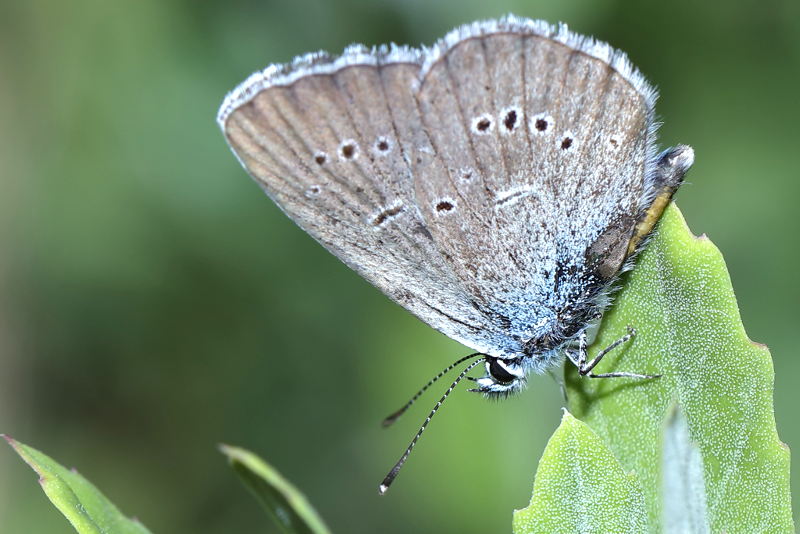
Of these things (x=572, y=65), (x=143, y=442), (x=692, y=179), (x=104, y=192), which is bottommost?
(x=143, y=442)

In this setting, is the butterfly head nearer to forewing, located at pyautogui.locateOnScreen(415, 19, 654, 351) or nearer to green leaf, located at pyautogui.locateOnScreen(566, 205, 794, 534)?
forewing, located at pyautogui.locateOnScreen(415, 19, 654, 351)

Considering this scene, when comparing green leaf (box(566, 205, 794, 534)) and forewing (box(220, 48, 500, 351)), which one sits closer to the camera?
green leaf (box(566, 205, 794, 534))

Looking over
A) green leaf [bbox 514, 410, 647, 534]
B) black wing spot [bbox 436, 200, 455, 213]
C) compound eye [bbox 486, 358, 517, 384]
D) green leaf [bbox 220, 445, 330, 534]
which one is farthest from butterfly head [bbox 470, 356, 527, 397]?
green leaf [bbox 514, 410, 647, 534]

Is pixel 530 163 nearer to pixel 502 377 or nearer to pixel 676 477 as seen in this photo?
pixel 502 377

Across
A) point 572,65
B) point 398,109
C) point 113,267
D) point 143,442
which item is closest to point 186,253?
point 113,267

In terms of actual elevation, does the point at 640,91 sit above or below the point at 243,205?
above

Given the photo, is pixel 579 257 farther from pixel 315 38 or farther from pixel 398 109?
pixel 315 38

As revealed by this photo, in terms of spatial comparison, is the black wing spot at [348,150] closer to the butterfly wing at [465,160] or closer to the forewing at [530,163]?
the butterfly wing at [465,160]
